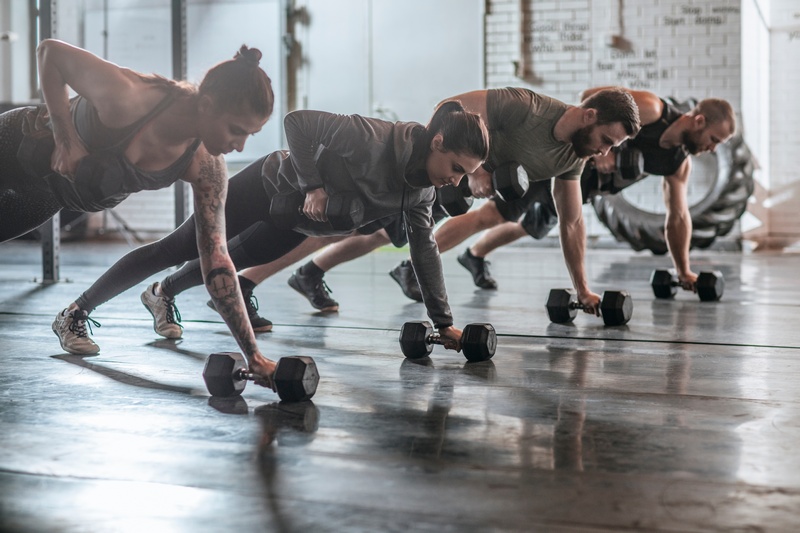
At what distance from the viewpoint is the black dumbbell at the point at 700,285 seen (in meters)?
4.24

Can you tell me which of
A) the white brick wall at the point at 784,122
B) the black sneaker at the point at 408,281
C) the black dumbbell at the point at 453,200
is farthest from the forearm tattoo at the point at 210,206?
the white brick wall at the point at 784,122

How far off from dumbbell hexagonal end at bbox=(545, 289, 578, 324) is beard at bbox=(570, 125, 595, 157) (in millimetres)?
604

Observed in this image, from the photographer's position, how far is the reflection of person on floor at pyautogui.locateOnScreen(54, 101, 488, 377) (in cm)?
239

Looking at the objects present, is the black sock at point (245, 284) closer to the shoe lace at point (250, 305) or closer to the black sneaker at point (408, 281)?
the shoe lace at point (250, 305)

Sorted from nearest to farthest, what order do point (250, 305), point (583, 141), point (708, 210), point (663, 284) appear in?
point (583, 141), point (250, 305), point (663, 284), point (708, 210)

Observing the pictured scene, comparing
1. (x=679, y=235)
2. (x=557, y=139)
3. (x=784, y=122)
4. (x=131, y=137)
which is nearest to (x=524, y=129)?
(x=557, y=139)

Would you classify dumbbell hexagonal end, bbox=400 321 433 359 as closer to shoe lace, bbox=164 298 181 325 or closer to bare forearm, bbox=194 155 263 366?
bare forearm, bbox=194 155 263 366

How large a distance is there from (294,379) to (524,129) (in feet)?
5.00

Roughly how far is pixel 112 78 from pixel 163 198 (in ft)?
24.4

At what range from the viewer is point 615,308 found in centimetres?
343

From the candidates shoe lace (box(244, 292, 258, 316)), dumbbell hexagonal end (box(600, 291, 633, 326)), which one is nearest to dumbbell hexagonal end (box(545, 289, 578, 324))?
dumbbell hexagonal end (box(600, 291, 633, 326))

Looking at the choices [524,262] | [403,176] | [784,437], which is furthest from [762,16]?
[784,437]

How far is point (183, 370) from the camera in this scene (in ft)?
8.32

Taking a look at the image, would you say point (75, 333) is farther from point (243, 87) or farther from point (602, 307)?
point (602, 307)
